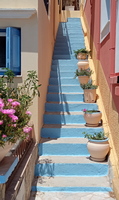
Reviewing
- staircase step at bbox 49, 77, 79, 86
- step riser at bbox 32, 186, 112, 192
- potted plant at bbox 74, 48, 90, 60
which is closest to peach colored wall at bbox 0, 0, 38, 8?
staircase step at bbox 49, 77, 79, 86

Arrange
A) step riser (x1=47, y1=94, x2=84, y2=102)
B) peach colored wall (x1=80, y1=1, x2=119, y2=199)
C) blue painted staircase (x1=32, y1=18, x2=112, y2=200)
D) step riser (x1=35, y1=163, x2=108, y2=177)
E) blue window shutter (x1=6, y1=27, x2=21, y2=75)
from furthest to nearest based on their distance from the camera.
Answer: step riser (x1=47, y1=94, x2=84, y2=102)
blue window shutter (x1=6, y1=27, x2=21, y2=75)
step riser (x1=35, y1=163, x2=108, y2=177)
peach colored wall (x1=80, y1=1, x2=119, y2=199)
blue painted staircase (x1=32, y1=18, x2=112, y2=200)

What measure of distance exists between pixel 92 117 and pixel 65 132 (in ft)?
2.57

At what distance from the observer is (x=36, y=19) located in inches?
218

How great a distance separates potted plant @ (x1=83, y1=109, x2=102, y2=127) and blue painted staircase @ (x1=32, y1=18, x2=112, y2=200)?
0.61 feet

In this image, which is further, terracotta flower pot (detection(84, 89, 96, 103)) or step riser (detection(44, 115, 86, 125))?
terracotta flower pot (detection(84, 89, 96, 103))

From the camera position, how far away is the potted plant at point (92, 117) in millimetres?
6051

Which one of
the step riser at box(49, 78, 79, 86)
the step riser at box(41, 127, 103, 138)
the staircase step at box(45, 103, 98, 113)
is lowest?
the step riser at box(41, 127, 103, 138)

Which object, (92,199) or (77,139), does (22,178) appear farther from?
(77,139)

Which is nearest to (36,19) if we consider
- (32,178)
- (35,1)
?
(35,1)

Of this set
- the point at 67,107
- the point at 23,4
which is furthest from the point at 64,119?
the point at 23,4

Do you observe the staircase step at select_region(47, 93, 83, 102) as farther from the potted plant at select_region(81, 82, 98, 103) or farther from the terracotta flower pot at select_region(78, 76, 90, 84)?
the terracotta flower pot at select_region(78, 76, 90, 84)

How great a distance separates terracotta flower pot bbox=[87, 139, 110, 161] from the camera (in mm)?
5031

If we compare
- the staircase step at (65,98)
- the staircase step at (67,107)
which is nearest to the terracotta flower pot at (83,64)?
the staircase step at (65,98)

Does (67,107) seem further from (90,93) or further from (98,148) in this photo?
(98,148)
